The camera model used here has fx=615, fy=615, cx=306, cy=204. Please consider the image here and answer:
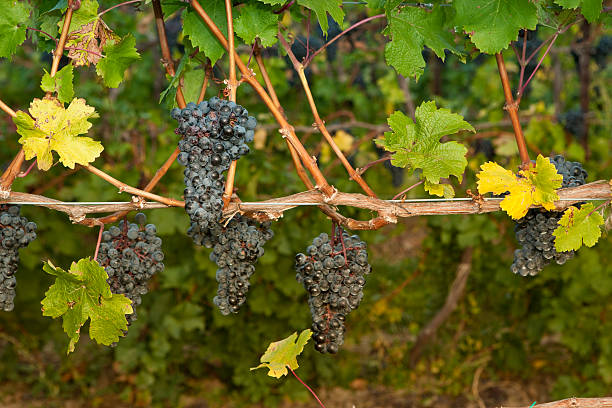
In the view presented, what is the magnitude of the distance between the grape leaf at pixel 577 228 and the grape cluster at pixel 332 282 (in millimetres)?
450

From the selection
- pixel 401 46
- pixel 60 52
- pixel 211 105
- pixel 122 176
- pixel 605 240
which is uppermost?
pixel 122 176

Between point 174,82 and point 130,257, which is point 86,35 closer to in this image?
point 174,82

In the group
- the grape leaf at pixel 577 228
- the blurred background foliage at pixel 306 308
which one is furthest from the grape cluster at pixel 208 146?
the blurred background foliage at pixel 306 308

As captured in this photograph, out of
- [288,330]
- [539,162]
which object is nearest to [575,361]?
[288,330]

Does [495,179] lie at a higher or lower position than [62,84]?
lower

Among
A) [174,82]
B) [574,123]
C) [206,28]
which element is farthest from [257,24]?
[574,123]

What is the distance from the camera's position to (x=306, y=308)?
12.2 feet

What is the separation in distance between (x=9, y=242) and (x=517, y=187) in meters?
1.17

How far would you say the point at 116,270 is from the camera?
1.43 m

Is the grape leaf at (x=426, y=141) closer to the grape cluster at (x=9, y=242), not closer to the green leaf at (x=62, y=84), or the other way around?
the green leaf at (x=62, y=84)

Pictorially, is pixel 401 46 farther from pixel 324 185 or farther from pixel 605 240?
pixel 605 240

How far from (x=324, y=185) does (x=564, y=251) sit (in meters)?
0.60

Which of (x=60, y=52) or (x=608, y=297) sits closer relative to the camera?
(x=60, y=52)

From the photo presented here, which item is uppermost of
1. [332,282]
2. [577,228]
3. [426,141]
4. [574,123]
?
[574,123]
